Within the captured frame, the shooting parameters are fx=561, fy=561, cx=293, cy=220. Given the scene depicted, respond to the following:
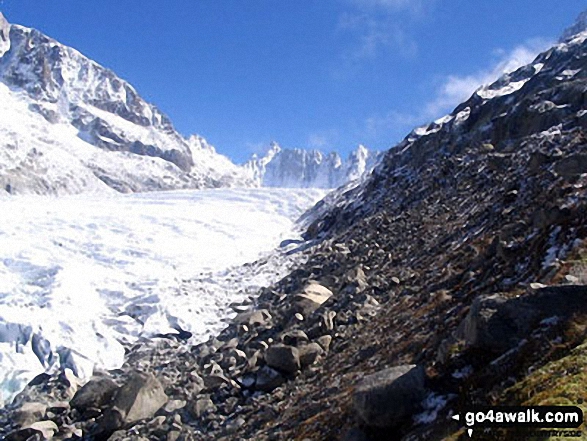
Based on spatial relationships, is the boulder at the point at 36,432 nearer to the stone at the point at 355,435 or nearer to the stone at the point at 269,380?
the stone at the point at 269,380

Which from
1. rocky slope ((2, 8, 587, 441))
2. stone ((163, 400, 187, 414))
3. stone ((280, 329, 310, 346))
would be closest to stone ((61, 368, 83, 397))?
rocky slope ((2, 8, 587, 441))

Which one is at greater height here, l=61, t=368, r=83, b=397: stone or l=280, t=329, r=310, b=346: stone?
l=280, t=329, r=310, b=346: stone

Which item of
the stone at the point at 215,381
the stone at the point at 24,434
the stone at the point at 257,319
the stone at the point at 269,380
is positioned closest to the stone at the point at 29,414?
the stone at the point at 24,434

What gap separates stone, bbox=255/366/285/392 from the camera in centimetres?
1589

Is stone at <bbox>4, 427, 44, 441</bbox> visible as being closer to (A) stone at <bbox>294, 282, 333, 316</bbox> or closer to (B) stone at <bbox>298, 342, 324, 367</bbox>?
(B) stone at <bbox>298, 342, 324, 367</bbox>

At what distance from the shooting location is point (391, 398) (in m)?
9.12

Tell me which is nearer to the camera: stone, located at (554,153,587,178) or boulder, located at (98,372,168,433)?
boulder, located at (98,372,168,433)

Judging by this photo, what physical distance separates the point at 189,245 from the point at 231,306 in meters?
29.5

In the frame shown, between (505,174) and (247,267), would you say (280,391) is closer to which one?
(505,174)

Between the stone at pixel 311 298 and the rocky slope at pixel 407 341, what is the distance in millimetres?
70

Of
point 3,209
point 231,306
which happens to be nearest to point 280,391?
point 231,306

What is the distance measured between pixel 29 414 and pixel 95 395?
2671 millimetres

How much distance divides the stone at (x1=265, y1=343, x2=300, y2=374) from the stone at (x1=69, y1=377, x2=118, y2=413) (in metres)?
5.47

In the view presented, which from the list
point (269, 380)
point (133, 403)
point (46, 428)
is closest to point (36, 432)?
point (46, 428)
